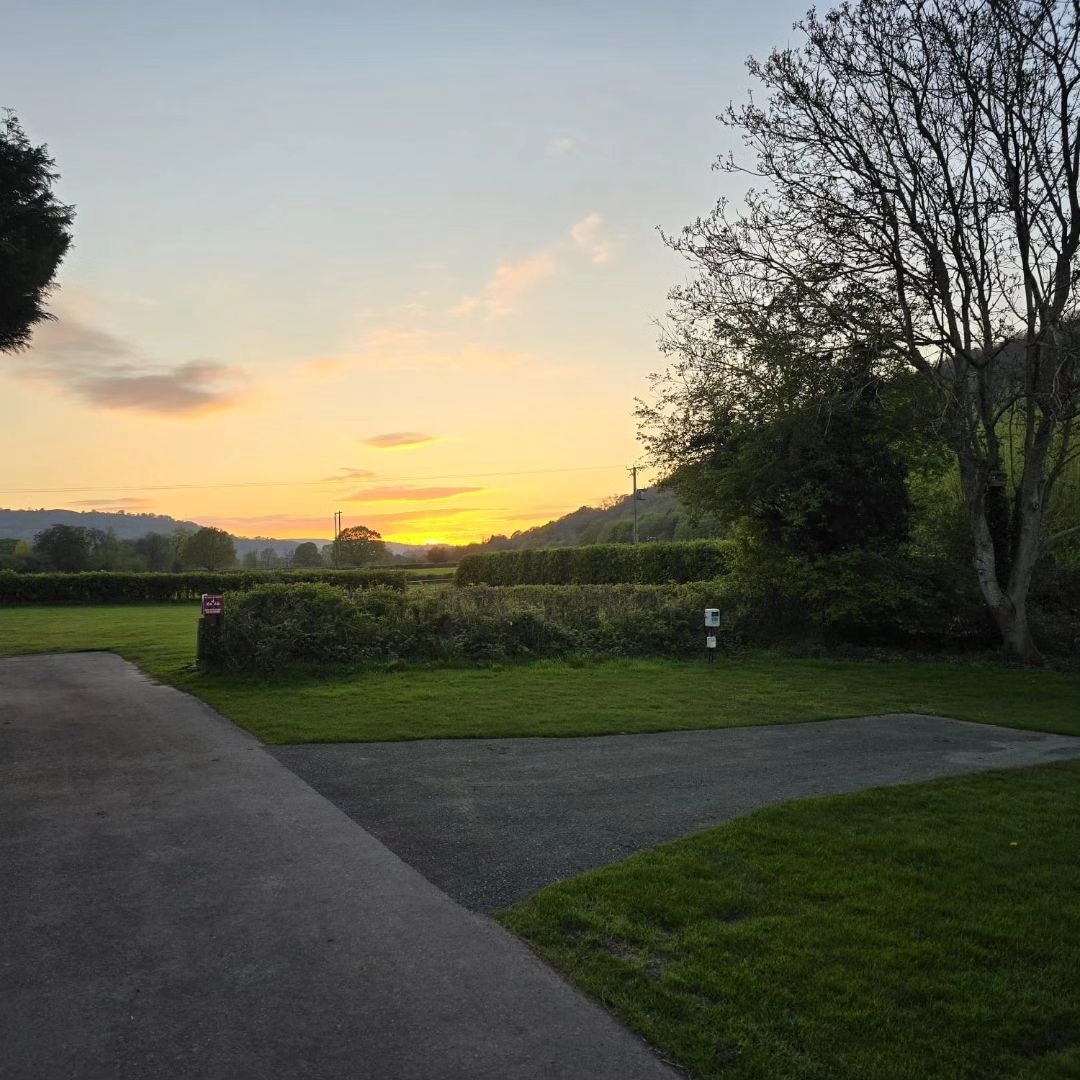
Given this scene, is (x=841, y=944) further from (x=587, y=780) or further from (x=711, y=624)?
(x=711, y=624)

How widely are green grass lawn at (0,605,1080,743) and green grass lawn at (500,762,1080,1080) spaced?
4096 mm

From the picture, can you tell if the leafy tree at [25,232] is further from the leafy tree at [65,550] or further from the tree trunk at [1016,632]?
the leafy tree at [65,550]

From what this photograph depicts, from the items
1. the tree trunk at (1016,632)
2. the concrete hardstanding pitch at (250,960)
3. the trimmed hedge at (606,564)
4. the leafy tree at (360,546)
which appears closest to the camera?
the concrete hardstanding pitch at (250,960)

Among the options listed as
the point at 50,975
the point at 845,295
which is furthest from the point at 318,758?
the point at 845,295

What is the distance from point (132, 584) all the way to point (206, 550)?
71067mm

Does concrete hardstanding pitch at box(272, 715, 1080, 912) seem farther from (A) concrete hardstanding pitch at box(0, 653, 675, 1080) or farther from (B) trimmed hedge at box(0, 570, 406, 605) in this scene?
(B) trimmed hedge at box(0, 570, 406, 605)

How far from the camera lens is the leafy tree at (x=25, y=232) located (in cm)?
1016

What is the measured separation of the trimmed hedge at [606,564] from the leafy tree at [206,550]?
71360 millimetres

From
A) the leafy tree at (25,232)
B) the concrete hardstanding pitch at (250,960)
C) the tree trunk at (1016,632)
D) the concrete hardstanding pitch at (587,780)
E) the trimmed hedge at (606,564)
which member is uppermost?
the leafy tree at (25,232)

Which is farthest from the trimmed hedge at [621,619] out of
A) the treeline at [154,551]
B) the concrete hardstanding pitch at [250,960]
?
the treeline at [154,551]

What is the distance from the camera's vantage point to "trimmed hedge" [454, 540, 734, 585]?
27.3 m

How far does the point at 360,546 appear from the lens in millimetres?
103438

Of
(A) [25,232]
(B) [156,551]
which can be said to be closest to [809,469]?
(A) [25,232]

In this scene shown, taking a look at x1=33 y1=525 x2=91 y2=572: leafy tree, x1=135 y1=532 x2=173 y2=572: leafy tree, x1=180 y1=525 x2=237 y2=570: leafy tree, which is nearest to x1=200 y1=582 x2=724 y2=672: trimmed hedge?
x1=33 y1=525 x2=91 y2=572: leafy tree
